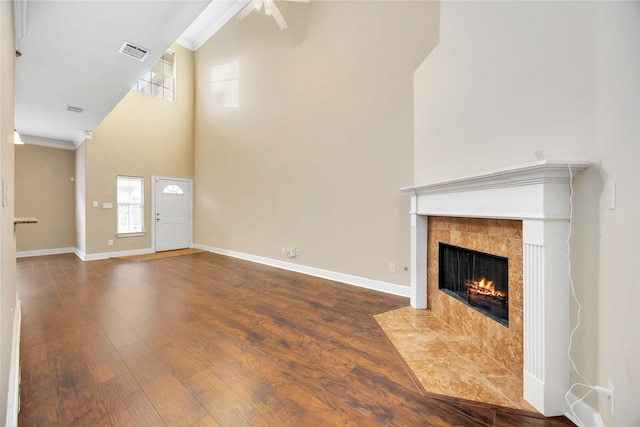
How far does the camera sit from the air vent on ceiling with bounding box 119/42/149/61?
269cm

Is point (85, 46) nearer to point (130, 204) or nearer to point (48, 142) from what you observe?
point (130, 204)

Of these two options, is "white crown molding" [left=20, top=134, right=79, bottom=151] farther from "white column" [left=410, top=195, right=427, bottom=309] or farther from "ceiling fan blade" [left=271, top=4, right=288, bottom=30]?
"white column" [left=410, top=195, right=427, bottom=309]

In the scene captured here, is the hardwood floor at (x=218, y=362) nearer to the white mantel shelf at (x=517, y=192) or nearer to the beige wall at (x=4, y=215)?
the beige wall at (x=4, y=215)

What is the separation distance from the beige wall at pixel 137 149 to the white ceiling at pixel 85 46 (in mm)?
1488

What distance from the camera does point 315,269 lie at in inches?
172

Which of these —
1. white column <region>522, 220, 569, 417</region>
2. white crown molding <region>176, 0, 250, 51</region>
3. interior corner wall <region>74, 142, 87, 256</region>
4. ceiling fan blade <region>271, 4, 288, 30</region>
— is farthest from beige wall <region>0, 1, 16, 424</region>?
white crown molding <region>176, 0, 250, 51</region>

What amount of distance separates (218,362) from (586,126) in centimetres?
274

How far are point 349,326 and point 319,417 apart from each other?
44.4 inches

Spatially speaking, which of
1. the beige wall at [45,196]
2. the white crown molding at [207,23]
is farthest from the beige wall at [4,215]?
the beige wall at [45,196]

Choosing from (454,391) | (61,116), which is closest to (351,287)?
(454,391)

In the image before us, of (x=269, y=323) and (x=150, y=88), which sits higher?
(x=150, y=88)

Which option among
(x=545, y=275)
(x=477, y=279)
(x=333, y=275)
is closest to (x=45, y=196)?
(x=333, y=275)

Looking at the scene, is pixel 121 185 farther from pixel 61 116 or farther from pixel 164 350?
pixel 164 350

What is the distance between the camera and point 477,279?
2.27m
